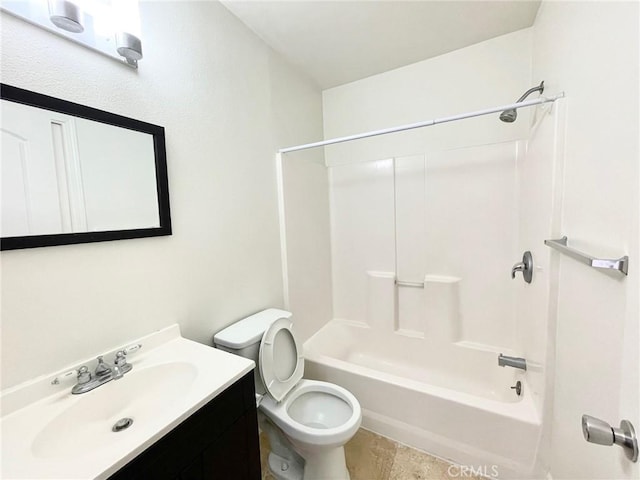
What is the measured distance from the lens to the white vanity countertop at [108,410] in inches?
24.1

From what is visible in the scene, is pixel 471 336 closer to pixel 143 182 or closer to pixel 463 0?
pixel 463 0

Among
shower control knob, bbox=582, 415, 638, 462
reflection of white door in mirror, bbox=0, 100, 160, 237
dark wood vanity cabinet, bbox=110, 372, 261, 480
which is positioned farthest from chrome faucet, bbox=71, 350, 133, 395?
shower control knob, bbox=582, 415, 638, 462

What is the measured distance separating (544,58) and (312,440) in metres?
2.24

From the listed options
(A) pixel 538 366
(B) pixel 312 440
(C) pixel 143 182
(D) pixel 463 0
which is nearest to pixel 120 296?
(C) pixel 143 182

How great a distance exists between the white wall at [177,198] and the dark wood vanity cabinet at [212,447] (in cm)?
47

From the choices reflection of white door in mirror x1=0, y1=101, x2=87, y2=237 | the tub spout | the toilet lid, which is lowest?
the tub spout

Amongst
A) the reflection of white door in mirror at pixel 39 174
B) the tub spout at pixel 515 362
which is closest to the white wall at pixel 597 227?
the tub spout at pixel 515 362

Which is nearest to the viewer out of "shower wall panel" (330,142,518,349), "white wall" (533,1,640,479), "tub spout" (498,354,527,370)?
"white wall" (533,1,640,479)

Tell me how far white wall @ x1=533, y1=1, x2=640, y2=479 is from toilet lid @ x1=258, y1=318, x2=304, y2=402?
1.18 meters

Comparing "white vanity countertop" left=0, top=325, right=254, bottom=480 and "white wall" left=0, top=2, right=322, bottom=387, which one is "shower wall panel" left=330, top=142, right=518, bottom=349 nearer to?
"white wall" left=0, top=2, right=322, bottom=387

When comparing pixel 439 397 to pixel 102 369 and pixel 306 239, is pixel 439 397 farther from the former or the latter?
pixel 102 369

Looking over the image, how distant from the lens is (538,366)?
1.29m

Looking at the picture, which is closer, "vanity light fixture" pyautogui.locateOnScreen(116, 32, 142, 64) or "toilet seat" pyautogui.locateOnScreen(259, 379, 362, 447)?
"vanity light fixture" pyautogui.locateOnScreen(116, 32, 142, 64)

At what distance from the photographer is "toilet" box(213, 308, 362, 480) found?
123 centimetres
